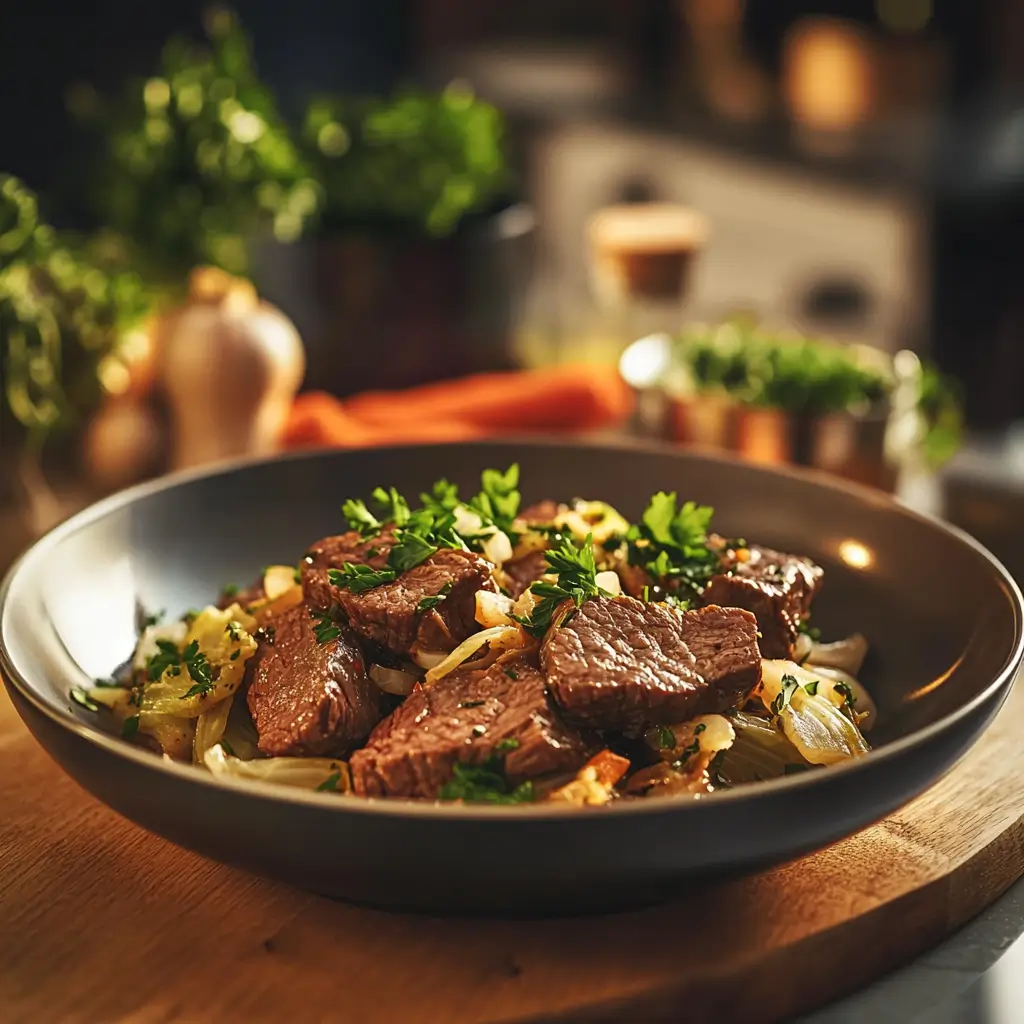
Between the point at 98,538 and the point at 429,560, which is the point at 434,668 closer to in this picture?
the point at 429,560

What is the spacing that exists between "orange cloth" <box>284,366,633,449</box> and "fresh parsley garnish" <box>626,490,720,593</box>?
1181 mm

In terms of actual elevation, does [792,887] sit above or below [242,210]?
below

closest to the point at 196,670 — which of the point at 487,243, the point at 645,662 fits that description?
the point at 645,662

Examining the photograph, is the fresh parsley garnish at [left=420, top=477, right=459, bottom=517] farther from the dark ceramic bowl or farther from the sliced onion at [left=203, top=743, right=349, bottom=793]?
the sliced onion at [left=203, top=743, right=349, bottom=793]

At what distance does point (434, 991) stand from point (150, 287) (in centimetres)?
239

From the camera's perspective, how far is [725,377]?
3611 millimetres

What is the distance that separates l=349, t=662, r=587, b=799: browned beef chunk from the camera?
1761 millimetres

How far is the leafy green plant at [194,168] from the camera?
3469mm

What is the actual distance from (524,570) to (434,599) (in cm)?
29

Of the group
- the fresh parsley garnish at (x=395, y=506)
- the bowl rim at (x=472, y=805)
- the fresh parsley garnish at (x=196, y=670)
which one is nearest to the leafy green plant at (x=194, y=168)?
the bowl rim at (x=472, y=805)

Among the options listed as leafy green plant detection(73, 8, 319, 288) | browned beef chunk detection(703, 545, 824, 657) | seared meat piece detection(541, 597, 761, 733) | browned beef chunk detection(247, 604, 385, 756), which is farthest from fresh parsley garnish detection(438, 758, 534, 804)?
leafy green plant detection(73, 8, 319, 288)

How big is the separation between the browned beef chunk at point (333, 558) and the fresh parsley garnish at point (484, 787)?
0.46 m

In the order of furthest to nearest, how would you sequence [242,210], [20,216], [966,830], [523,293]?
[523,293] → [242,210] → [20,216] → [966,830]

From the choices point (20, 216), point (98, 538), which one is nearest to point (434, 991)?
point (98, 538)
